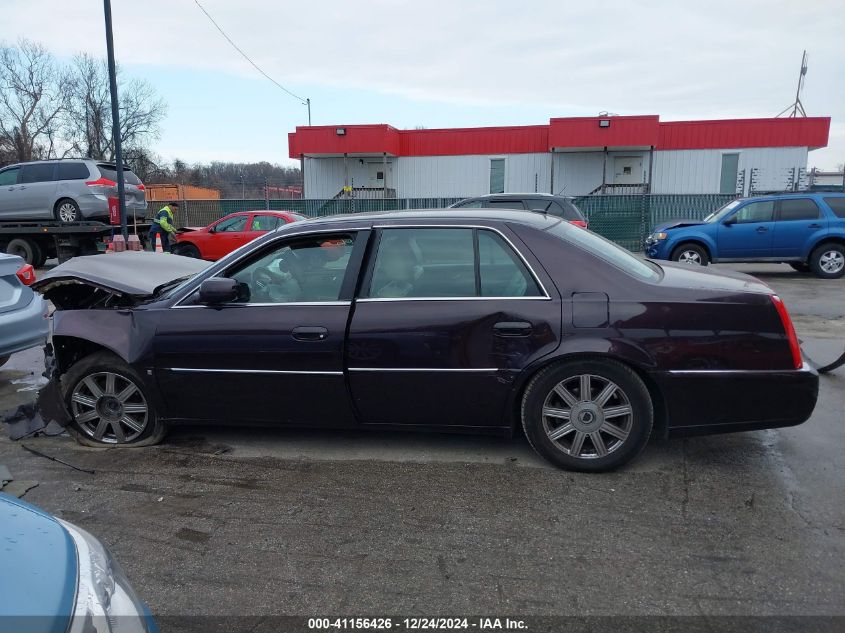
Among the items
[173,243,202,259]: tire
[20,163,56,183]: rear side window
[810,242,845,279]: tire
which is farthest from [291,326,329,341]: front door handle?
[20,163,56,183]: rear side window

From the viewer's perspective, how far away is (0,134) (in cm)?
4525

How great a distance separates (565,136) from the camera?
27.6 m

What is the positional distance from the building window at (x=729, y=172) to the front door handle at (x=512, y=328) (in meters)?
28.8

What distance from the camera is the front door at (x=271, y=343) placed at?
12.5 feet

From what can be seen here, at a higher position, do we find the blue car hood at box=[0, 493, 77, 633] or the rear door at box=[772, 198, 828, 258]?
the rear door at box=[772, 198, 828, 258]

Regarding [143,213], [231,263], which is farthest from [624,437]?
[143,213]

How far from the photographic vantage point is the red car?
1551 cm

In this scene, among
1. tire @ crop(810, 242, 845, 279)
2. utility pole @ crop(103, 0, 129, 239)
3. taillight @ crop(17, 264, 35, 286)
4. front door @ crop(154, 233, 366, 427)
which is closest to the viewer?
front door @ crop(154, 233, 366, 427)

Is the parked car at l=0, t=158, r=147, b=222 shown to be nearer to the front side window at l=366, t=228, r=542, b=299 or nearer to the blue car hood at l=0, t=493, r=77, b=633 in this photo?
the front side window at l=366, t=228, r=542, b=299

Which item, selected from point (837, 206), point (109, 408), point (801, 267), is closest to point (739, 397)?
point (109, 408)

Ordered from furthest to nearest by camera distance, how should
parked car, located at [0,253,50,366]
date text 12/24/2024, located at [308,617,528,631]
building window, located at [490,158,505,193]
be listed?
1. building window, located at [490,158,505,193]
2. parked car, located at [0,253,50,366]
3. date text 12/24/2024, located at [308,617,528,631]

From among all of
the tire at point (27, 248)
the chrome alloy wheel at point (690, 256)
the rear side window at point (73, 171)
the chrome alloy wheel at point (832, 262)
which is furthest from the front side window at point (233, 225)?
the chrome alloy wheel at point (832, 262)

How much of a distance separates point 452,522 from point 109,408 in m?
2.64

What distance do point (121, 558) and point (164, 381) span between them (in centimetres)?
134
